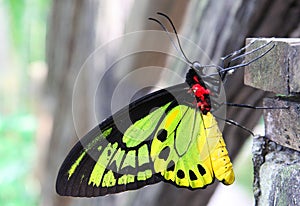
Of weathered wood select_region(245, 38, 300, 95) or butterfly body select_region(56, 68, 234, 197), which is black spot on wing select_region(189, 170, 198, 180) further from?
weathered wood select_region(245, 38, 300, 95)

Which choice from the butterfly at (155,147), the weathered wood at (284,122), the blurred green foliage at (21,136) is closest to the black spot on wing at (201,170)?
the butterfly at (155,147)

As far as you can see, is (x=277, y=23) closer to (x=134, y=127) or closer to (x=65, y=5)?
(x=134, y=127)

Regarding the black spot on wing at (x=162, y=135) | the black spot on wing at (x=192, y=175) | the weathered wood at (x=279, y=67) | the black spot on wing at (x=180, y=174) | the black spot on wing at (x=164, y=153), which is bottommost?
the black spot on wing at (x=192, y=175)

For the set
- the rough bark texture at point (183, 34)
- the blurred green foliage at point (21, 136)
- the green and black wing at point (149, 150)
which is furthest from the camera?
the blurred green foliage at point (21, 136)

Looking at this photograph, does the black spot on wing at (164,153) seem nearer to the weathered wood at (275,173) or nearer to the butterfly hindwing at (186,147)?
the butterfly hindwing at (186,147)

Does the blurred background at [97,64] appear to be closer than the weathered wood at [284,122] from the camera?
No

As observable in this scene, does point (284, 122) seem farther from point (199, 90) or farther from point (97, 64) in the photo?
point (97, 64)

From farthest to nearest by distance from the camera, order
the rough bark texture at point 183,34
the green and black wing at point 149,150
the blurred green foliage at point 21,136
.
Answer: the blurred green foliage at point 21,136 → the rough bark texture at point 183,34 → the green and black wing at point 149,150

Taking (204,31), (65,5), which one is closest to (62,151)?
(65,5)
